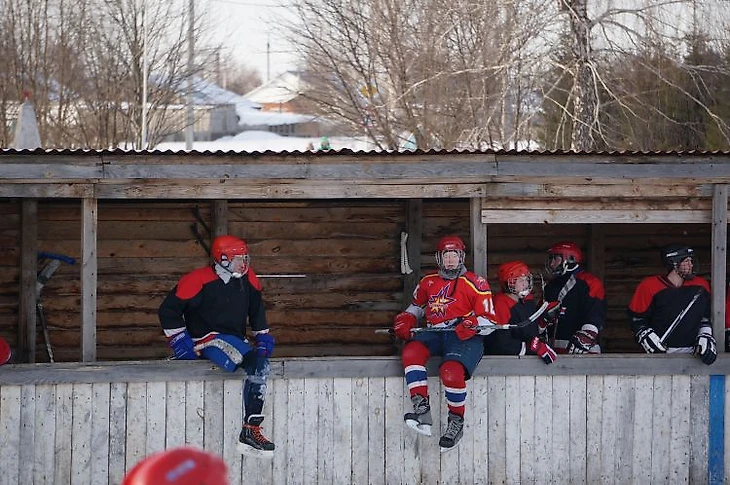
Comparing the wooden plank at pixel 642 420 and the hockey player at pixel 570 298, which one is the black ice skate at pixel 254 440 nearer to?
the hockey player at pixel 570 298

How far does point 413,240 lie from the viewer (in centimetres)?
932

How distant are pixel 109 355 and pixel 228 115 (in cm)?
4924

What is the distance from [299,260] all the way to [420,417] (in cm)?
255

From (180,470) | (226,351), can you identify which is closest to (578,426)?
(226,351)

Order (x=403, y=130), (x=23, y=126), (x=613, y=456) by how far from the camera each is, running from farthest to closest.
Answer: (x=403, y=130) < (x=23, y=126) < (x=613, y=456)

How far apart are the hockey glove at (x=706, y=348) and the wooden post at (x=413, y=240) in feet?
8.25

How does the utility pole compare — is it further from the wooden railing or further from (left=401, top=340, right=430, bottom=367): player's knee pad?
(left=401, top=340, right=430, bottom=367): player's knee pad

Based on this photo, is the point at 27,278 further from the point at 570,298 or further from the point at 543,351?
the point at 570,298

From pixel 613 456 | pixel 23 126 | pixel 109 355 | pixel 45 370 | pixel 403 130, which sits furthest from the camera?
pixel 403 130

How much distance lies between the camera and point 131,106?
25141 millimetres

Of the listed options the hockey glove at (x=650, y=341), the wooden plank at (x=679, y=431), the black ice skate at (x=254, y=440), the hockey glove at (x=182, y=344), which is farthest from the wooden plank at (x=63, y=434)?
the wooden plank at (x=679, y=431)

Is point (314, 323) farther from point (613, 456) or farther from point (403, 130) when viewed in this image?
point (403, 130)

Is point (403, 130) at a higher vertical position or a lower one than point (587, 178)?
higher

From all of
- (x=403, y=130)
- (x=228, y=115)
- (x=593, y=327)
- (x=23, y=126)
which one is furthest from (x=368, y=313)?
(x=228, y=115)
